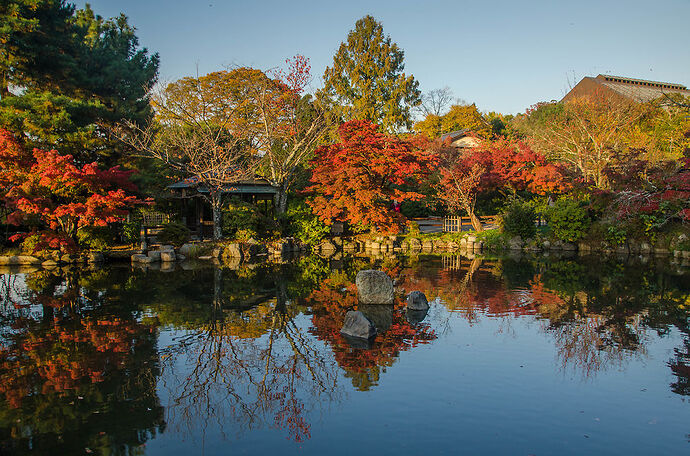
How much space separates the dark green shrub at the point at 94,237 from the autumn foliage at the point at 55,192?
44 centimetres

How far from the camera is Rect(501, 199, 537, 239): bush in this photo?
21.3m

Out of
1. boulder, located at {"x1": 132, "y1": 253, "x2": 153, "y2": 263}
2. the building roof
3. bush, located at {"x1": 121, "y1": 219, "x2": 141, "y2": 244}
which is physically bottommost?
boulder, located at {"x1": 132, "y1": 253, "x2": 153, "y2": 263}

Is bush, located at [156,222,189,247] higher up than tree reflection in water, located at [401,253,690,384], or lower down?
higher up

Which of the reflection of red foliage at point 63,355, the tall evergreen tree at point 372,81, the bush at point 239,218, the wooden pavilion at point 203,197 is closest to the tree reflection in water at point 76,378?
the reflection of red foliage at point 63,355

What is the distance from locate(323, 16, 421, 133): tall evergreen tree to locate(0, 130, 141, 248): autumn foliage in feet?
73.1

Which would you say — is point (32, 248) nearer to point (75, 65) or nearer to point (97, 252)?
point (97, 252)

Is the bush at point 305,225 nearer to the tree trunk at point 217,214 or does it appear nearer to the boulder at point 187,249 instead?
the tree trunk at point 217,214

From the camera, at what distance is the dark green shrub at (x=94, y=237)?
60.7 ft

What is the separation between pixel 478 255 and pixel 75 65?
18.9 m

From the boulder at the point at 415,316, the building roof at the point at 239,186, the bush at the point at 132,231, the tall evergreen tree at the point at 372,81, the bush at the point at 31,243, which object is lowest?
the boulder at the point at 415,316

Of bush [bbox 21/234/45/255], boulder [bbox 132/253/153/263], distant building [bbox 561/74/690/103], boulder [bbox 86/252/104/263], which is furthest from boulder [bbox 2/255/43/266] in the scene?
distant building [bbox 561/74/690/103]

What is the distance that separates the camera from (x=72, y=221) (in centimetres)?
1812

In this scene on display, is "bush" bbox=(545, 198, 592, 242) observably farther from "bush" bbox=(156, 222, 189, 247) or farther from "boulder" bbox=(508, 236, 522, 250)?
"bush" bbox=(156, 222, 189, 247)

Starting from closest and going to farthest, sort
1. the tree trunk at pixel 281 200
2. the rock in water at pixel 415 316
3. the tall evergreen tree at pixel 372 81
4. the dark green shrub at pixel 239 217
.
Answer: the rock in water at pixel 415 316
the dark green shrub at pixel 239 217
the tree trunk at pixel 281 200
the tall evergreen tree at pixel 372 81
